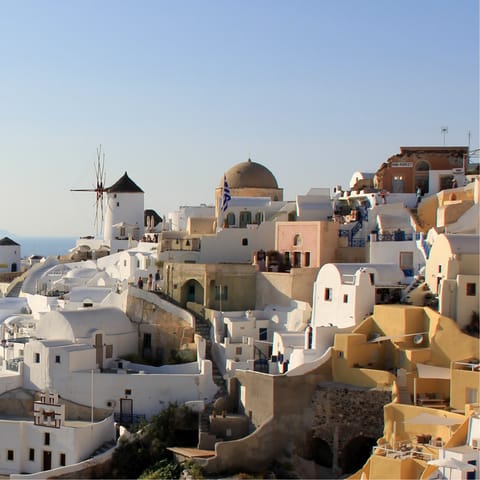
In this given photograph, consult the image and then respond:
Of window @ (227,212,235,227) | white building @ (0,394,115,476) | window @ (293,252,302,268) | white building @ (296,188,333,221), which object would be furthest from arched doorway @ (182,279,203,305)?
white building @ (0,394,115,476)

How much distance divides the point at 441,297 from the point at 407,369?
2418 millimetres

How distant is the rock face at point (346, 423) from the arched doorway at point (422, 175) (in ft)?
45.2

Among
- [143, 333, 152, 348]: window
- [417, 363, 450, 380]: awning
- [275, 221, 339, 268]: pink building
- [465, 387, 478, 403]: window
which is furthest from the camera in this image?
[275, 221, 339, 268]: pink building

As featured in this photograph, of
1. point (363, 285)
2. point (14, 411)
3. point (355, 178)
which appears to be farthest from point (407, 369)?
point (355, 178)

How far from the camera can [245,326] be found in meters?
32.7

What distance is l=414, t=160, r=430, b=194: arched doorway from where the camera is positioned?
39.4 m

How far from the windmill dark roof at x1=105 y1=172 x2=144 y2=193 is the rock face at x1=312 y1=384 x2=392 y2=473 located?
23.0 m

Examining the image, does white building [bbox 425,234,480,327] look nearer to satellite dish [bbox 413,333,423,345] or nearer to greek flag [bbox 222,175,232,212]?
satellite dish [bbox 413,333,423,345]

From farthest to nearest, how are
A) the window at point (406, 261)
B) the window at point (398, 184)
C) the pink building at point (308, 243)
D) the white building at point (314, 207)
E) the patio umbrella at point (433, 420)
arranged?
the window at point (398, 184)
the white building at point (314, 207)
the pink building at point (308, 243)
the window at point (406, 261)
the patio umbrella at point (433, 420)

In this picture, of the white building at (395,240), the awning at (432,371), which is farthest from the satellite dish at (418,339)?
the white building at (395,240)

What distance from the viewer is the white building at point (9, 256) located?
5400 centimetres

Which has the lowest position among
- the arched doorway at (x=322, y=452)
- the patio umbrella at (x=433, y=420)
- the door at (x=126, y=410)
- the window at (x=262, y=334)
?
the arched doorway at (x=322, y=452)

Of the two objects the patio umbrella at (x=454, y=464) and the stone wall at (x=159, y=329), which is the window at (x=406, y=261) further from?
the patio umbrella at (x=454, y=464)

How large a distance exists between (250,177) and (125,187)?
8.21 metres
